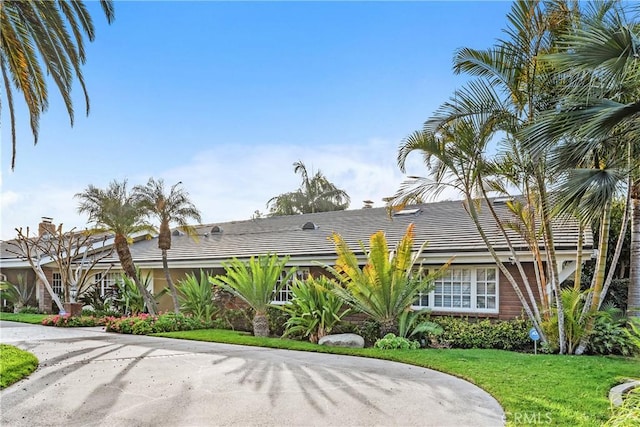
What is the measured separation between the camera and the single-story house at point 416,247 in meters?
12.4

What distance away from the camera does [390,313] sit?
1154 cm

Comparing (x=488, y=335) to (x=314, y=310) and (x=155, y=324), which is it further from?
(x=155, y=324)

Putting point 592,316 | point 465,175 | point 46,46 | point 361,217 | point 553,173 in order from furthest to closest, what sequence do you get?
point 361,217
point 465,175
point 592,316
point 46,46
point 553,173

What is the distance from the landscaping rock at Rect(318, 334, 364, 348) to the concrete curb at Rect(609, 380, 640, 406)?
5.44m

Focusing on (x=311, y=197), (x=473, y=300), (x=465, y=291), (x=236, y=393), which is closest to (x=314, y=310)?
(x=465, y=291)

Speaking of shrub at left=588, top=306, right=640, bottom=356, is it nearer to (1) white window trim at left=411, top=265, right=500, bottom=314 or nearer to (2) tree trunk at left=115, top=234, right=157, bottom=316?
(1) white window trim at left=411, top=265, right=500, bottom=314

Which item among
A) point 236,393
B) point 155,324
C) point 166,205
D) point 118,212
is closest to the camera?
point 236,393

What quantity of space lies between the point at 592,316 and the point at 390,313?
14.0 ft

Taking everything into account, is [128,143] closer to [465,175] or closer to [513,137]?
[465,175]

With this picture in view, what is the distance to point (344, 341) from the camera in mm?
11133

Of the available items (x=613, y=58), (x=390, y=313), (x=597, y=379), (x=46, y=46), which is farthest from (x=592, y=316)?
(x=46, y=46)

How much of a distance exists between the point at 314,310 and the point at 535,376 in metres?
5.88

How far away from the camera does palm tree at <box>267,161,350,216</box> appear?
124ft

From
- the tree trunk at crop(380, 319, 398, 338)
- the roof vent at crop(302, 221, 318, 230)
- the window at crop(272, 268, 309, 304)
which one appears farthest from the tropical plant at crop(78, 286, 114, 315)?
the tree trunk at crop(380, 319, 398, 338)
